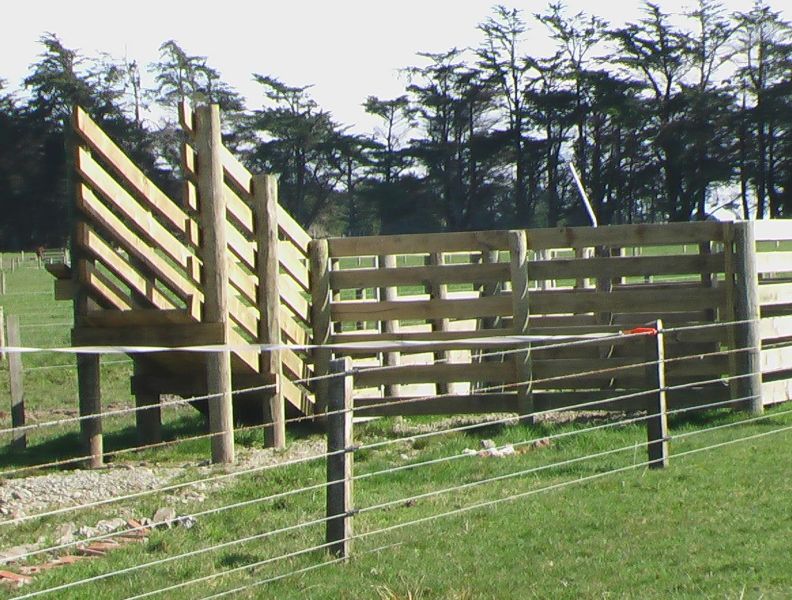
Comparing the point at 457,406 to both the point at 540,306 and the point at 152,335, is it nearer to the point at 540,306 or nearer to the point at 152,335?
the point at 540,306

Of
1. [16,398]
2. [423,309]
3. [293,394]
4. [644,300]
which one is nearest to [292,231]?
[423,309]

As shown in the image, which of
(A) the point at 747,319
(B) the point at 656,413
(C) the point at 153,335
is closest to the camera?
(B) the point at 656,413

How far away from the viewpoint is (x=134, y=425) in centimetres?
1434

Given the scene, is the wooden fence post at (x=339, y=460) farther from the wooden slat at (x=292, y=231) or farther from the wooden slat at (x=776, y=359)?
the wooden slat at (x=776, y=359)

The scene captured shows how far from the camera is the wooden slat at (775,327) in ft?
39.9

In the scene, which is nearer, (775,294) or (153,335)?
(153,335)

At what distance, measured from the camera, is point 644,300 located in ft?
39.5

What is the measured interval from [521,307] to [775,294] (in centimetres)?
245

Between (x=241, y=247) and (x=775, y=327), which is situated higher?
(x=241, y=247)

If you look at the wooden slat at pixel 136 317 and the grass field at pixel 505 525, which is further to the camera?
the wooden slat at pixel 136 317

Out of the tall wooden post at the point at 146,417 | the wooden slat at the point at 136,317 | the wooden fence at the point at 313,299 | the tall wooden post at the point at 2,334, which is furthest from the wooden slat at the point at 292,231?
the tall wooden post at the point at 2,334

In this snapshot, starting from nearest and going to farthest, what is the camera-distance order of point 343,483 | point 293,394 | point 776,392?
point 343,483 < point 776,392 < point 293,394

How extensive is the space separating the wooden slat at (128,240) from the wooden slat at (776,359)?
5141 mm

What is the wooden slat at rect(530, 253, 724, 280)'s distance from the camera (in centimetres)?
1204
